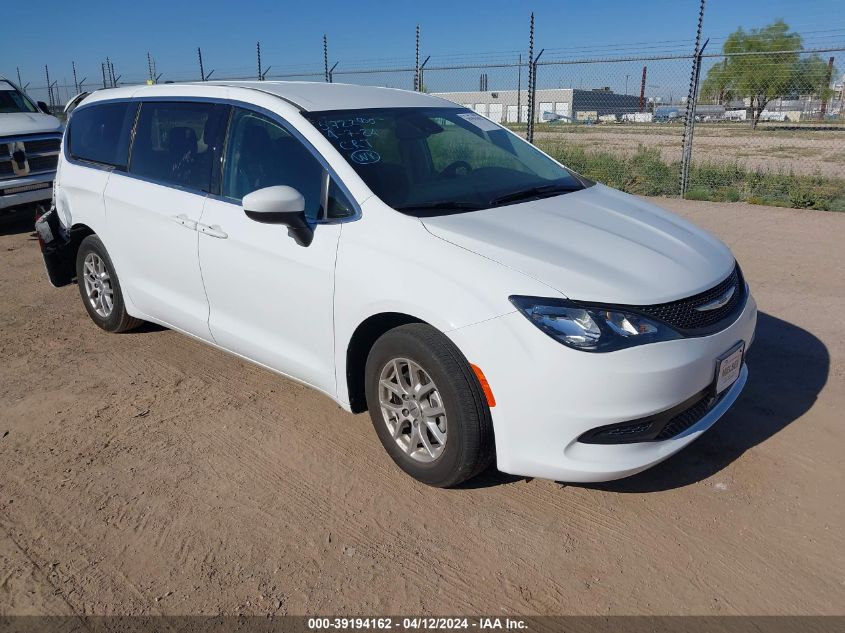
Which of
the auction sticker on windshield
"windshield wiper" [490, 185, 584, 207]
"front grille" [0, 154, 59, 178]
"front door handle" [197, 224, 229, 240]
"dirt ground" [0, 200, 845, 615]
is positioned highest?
the auction sticker on windshield

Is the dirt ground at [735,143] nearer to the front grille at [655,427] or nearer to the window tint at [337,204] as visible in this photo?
the window tint at [337,204]

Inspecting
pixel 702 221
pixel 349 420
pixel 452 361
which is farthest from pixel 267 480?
pixel 702 221

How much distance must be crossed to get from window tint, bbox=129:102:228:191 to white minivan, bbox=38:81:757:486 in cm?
1

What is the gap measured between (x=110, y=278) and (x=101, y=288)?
0.90 ft

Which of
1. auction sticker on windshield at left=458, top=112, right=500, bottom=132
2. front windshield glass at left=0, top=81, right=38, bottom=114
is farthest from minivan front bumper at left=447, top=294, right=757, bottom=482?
front windshield glass at left=0, top=81, right=38, bottom=114

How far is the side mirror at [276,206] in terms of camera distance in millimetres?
3293

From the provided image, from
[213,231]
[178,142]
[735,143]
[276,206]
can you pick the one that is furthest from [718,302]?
[735,143]

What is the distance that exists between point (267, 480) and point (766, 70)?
1761 centimetres

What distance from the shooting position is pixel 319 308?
3.51 metres

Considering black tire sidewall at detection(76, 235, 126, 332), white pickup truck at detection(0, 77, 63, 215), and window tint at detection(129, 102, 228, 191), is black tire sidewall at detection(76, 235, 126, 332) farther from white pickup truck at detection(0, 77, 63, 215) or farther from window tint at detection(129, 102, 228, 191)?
white pickup truck at detection(0, 77, 63, 215)

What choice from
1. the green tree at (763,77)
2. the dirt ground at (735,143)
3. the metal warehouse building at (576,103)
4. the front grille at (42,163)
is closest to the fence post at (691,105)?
the green tree at (763,77)

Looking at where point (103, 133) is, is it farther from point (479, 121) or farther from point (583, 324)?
point (583, 324)

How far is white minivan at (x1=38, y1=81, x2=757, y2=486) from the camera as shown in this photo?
2850 mm

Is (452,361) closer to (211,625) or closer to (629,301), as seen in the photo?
(629,301)
